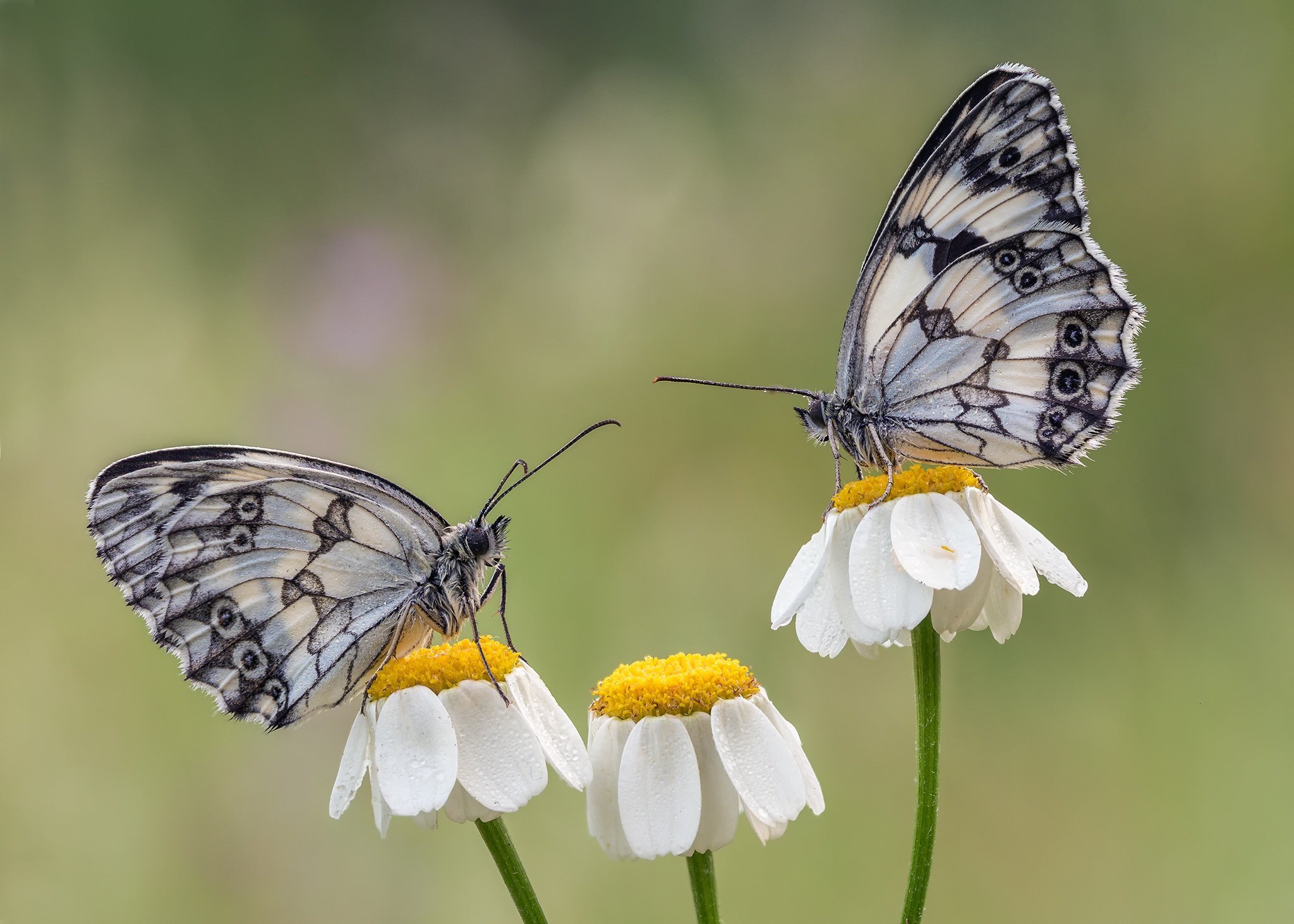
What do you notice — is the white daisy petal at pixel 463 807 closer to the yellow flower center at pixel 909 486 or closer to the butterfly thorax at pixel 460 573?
the butterfly thorax at pixel 460 573

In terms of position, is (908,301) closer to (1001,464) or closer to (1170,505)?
(1001,464)

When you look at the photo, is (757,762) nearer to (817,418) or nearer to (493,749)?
(493,749)

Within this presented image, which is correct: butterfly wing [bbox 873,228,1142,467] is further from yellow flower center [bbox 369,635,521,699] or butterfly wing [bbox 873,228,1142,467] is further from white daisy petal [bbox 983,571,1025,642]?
yellow flower center [bbox 369,635,521,699]

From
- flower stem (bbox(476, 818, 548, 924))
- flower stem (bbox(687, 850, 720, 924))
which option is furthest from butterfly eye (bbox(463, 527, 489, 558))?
flower stem (bbox(687, 850, 720, 924))

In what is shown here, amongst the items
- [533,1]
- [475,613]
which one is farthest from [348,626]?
[533,1]

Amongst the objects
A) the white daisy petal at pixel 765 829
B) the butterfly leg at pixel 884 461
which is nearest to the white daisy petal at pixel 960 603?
the butterfly leg at pixel 884 461

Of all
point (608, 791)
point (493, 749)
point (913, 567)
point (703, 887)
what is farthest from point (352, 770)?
point (913, 567)

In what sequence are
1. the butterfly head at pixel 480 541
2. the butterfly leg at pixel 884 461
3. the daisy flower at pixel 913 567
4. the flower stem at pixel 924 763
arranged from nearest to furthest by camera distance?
the flower stem at pixel 924 763 < the daisy flower at pixel 913 567 < the butterfly leg at pixel 884 461 < the butterfly head at pixel 480 541
